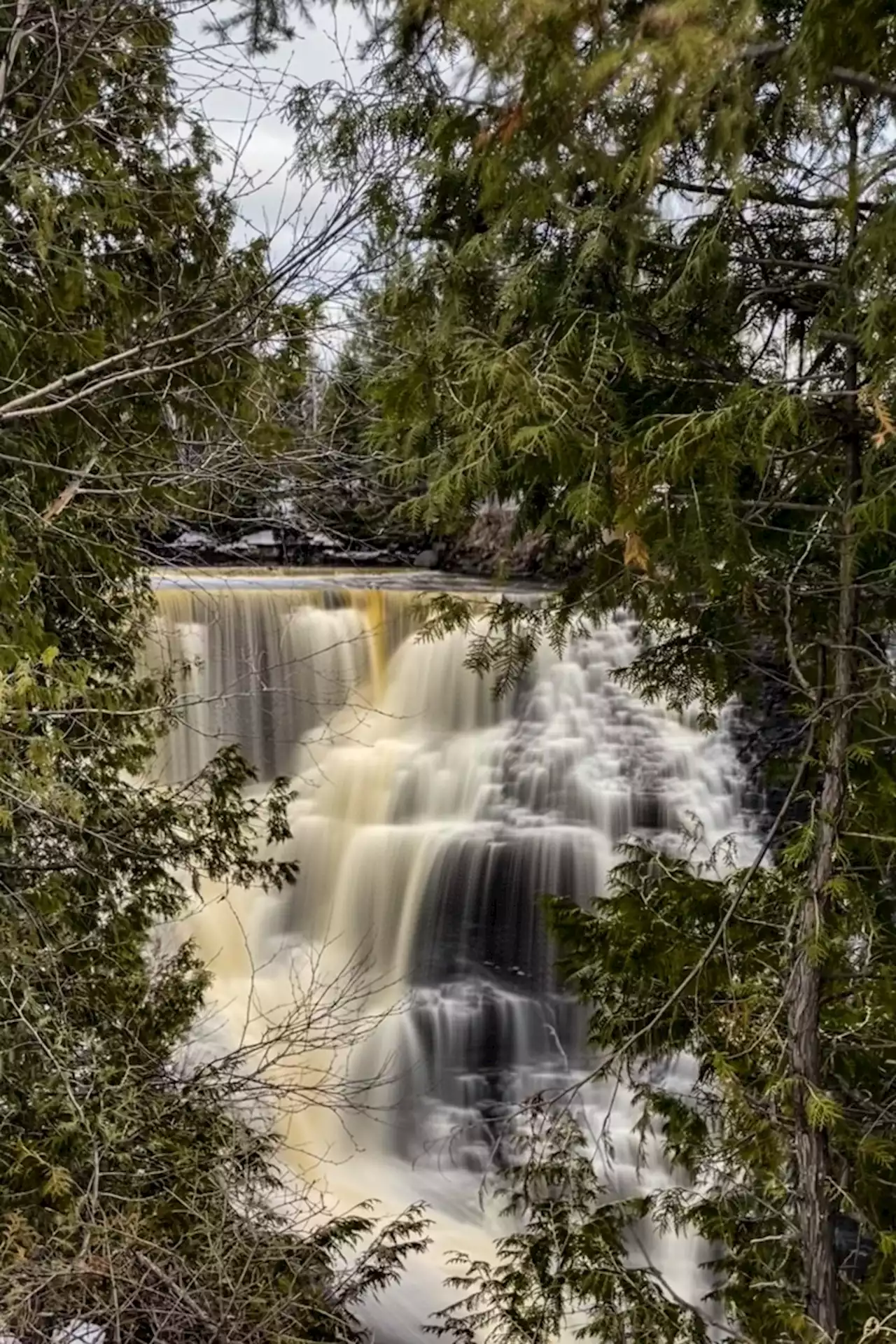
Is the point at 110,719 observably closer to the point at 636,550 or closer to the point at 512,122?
the point at 636,550

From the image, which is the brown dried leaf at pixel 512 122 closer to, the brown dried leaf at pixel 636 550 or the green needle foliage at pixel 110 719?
the green needle foliage at pixel 110 719

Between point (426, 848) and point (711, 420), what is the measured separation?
6.95 meters

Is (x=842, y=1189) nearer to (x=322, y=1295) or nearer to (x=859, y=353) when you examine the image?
(x=322, y=1295)

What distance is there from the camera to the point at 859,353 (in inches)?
118

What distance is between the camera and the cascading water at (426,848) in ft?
24.0

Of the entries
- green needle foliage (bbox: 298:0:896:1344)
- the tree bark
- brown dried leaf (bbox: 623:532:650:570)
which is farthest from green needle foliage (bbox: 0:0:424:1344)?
the tree bark

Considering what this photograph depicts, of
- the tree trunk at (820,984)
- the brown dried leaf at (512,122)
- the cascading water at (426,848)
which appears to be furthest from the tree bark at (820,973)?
the cascading water at (426,848)

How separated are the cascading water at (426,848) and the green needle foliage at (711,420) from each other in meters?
2.47

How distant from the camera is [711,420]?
2.72 m

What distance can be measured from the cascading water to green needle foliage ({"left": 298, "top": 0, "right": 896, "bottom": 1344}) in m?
2.47

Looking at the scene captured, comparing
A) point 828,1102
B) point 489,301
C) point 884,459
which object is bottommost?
point 828,1102

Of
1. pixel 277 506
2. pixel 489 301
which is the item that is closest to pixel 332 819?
pixel 277 506

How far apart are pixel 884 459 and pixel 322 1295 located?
162 inches

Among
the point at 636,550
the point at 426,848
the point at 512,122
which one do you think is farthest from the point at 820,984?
the point at 426,848
